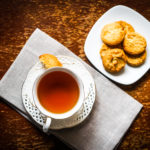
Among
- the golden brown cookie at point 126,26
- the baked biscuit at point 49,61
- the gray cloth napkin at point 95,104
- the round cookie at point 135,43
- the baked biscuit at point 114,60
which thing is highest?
the golden brown cookie at point 126,26

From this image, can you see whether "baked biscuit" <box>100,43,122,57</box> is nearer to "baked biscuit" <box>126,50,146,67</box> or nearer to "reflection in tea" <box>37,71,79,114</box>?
"baked biscuit" <box>126,50,146,67</box>

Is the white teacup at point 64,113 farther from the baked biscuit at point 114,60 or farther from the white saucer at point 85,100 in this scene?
the baked biscuit at point 114,60

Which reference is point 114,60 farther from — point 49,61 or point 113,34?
point 49,61

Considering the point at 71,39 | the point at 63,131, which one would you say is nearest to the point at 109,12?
the point at 71,39

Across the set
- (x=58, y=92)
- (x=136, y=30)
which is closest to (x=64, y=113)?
(x=58, y=92)

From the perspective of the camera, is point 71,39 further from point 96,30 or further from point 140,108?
point 140,108

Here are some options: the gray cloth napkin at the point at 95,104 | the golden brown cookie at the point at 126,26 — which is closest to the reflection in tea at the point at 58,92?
the gray cloth napkin at the point at 95,104

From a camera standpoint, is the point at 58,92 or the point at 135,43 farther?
the point at 135,43
